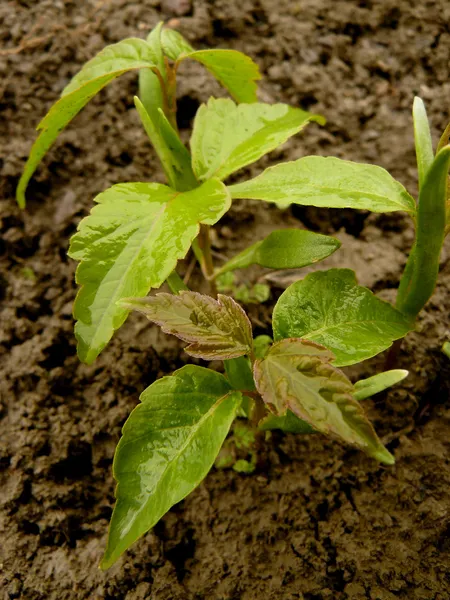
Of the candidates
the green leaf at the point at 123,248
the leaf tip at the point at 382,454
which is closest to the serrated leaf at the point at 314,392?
the leaf tip at the point at 382,454

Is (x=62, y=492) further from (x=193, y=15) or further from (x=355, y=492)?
(x=193, y=15)

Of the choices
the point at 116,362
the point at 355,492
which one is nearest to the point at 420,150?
the point at 355,492

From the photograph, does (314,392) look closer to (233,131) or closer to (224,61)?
(233,131)

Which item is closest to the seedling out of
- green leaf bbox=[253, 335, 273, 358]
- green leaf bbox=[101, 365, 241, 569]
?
green leaf bbox=[101, 365, 241, 569]

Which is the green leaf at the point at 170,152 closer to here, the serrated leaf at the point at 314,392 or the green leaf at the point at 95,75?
the green leaf at the point at 95,75

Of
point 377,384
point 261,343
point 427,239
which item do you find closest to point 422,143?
point 427,239
